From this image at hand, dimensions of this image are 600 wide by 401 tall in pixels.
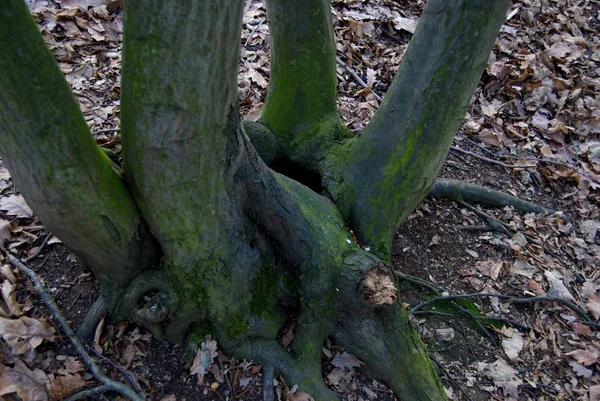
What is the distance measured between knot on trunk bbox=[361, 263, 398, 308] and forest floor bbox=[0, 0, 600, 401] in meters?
0.60

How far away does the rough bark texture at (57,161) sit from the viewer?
162 cm

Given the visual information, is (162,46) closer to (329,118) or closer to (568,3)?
(329,118)

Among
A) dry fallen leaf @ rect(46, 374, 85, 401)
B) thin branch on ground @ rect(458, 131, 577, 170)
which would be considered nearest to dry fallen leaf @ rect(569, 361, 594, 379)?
thin branch on ground @ rect(458, 131, 577, 170)

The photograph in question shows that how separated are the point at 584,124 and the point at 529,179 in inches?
51.2

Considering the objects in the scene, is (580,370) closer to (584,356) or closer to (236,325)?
(584,356)

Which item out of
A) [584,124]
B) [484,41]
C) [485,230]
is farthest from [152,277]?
[584,124]

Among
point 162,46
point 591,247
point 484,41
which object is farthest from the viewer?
point 591,247

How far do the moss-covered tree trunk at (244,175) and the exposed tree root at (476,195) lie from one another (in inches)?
44.2

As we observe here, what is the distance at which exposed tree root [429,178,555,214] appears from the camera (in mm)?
4012

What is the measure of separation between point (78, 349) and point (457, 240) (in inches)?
109

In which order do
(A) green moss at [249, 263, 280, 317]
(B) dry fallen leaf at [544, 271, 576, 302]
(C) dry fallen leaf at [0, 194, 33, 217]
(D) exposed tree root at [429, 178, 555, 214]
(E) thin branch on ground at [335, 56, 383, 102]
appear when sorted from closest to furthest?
(A) green moss at [249, 263, 280, 317]
(C) dry fallen leaf at [0, 194, 33, 217]
(B) dry fallen leaf at [544, 271, 576, 302]
(D) exposed tree root at [429, 178, 555, 214]
(E) thin branch on ground at [335, 56, 383, 102]

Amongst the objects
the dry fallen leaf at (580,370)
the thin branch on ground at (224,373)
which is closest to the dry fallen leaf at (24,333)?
the thin branch on ground at (224,373)

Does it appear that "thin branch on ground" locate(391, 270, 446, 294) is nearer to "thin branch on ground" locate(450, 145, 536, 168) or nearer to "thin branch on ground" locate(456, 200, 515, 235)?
"thin branch on ground" locate(456, 200, 515, 235)

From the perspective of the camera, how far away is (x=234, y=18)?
68.3 inches
